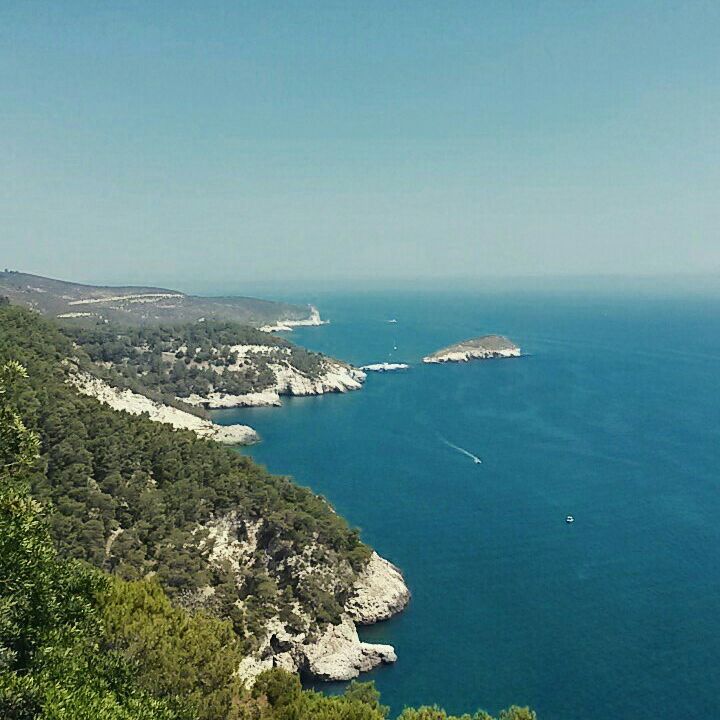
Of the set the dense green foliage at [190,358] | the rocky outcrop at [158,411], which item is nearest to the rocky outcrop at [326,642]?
the rocky outcrop at [158,411]

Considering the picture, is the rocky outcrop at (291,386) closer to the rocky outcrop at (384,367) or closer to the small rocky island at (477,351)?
the rocky outcrop at (384,367)

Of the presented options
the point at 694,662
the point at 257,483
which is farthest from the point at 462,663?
the point at 257,483

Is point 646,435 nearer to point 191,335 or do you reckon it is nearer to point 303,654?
point 303,654

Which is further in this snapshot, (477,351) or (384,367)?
(477,351)

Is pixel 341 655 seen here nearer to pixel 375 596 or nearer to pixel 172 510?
pixel 375 596

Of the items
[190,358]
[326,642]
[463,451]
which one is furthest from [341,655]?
[190,358]

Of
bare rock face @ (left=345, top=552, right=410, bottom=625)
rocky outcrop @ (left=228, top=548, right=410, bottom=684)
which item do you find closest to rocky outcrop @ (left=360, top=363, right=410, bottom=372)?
bare rock face @ (left=345, top=552, right=410, bottom=625)
